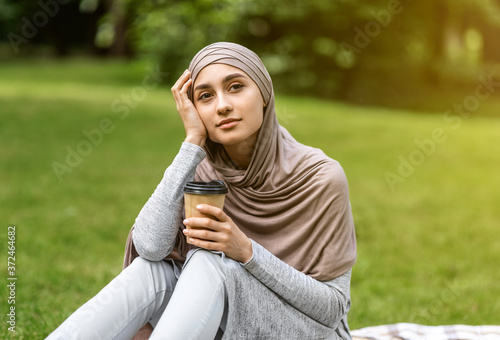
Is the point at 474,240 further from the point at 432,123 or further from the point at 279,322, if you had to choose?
the point at 432,123

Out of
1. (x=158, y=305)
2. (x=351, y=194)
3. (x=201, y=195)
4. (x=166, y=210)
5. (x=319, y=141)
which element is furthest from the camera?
(x=319, y=141)

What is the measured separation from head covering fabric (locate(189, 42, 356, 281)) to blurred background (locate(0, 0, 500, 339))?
1.86 meters

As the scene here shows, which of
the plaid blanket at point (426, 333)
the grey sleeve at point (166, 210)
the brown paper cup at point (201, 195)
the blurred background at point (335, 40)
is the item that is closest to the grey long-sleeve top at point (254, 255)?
the grey sleeve at point (166, 210)

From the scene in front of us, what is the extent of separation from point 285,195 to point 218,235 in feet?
1.54

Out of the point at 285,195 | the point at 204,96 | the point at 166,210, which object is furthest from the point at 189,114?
the point at 285,195

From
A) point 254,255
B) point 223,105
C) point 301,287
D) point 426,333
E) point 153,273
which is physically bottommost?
point 426,333

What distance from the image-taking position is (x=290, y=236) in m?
2.69

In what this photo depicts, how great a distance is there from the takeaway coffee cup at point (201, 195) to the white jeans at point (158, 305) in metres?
0.19

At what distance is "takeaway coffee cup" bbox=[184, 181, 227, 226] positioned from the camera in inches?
89.8

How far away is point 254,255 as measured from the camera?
241 centimetres

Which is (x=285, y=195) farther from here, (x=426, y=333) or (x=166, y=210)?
(x=426, y=333)

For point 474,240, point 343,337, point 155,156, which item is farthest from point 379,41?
point 343,337

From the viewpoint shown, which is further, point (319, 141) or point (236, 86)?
point (319, 141)

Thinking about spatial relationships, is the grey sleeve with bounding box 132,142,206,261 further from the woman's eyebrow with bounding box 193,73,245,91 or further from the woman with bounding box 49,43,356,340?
the woman's eyebrow with bounding box 193,73,245,91
